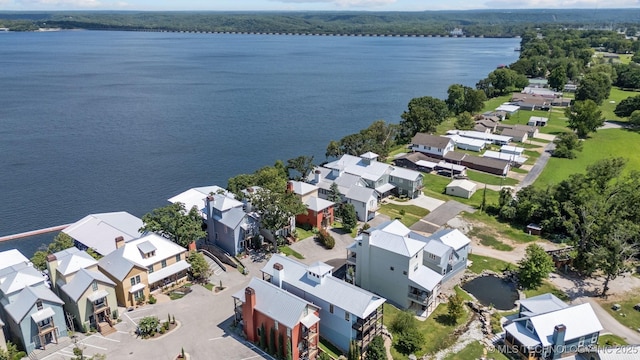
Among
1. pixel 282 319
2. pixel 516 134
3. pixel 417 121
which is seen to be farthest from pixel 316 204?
pixel 516 134

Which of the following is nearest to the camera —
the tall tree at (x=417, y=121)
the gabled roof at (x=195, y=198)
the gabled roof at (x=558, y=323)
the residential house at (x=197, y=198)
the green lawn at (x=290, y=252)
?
the gabled roof at (x=558, y=323)

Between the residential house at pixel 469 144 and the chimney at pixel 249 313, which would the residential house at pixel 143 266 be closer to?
the chimney at pixel 249 313

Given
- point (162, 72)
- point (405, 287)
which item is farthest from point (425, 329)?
point (162, 72)

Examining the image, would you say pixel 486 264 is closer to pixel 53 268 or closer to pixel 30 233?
pixel 53 268

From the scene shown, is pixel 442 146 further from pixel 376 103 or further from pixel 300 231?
pixel 376 103

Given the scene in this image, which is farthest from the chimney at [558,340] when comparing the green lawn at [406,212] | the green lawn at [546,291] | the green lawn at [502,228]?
the green lawn at [406,212]

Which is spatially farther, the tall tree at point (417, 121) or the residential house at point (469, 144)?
the tall tree at point (417, 121)

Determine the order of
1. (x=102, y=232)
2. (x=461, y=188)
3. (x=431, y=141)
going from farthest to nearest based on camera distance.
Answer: (x=431, y=141) < (x=461, y=188) < (x=102, y=232)
